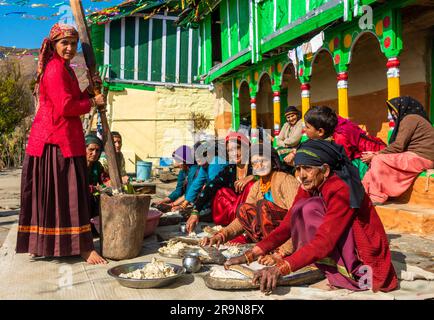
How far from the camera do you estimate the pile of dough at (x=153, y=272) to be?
2.65 m

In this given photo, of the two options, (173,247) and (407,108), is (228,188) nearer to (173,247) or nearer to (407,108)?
(173,247)

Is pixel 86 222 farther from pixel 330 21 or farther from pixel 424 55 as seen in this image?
pixel 424 55

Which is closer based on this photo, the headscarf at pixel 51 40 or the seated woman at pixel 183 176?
the headscarf at pixel 51 40

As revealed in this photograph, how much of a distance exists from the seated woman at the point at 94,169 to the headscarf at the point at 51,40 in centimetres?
116

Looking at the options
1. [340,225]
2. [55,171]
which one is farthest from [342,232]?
[55,171]

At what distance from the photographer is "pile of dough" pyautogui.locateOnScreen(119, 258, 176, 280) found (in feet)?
8.68

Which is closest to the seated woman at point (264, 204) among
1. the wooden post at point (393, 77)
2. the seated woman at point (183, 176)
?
the seated woman at point (183, 176)

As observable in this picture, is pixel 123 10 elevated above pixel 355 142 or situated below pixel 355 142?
above

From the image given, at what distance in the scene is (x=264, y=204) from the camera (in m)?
3.47

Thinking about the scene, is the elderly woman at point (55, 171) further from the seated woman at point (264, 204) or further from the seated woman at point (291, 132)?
the seated woman at point (291, 132)

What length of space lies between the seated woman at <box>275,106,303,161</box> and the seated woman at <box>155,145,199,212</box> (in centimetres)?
152

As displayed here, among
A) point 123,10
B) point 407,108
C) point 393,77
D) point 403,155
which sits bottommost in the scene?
point 403,155

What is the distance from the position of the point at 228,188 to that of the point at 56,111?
2270 mm

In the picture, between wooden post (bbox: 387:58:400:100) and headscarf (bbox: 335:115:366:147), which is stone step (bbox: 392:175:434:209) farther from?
wooden post (bbox: 387:58:400:100)
